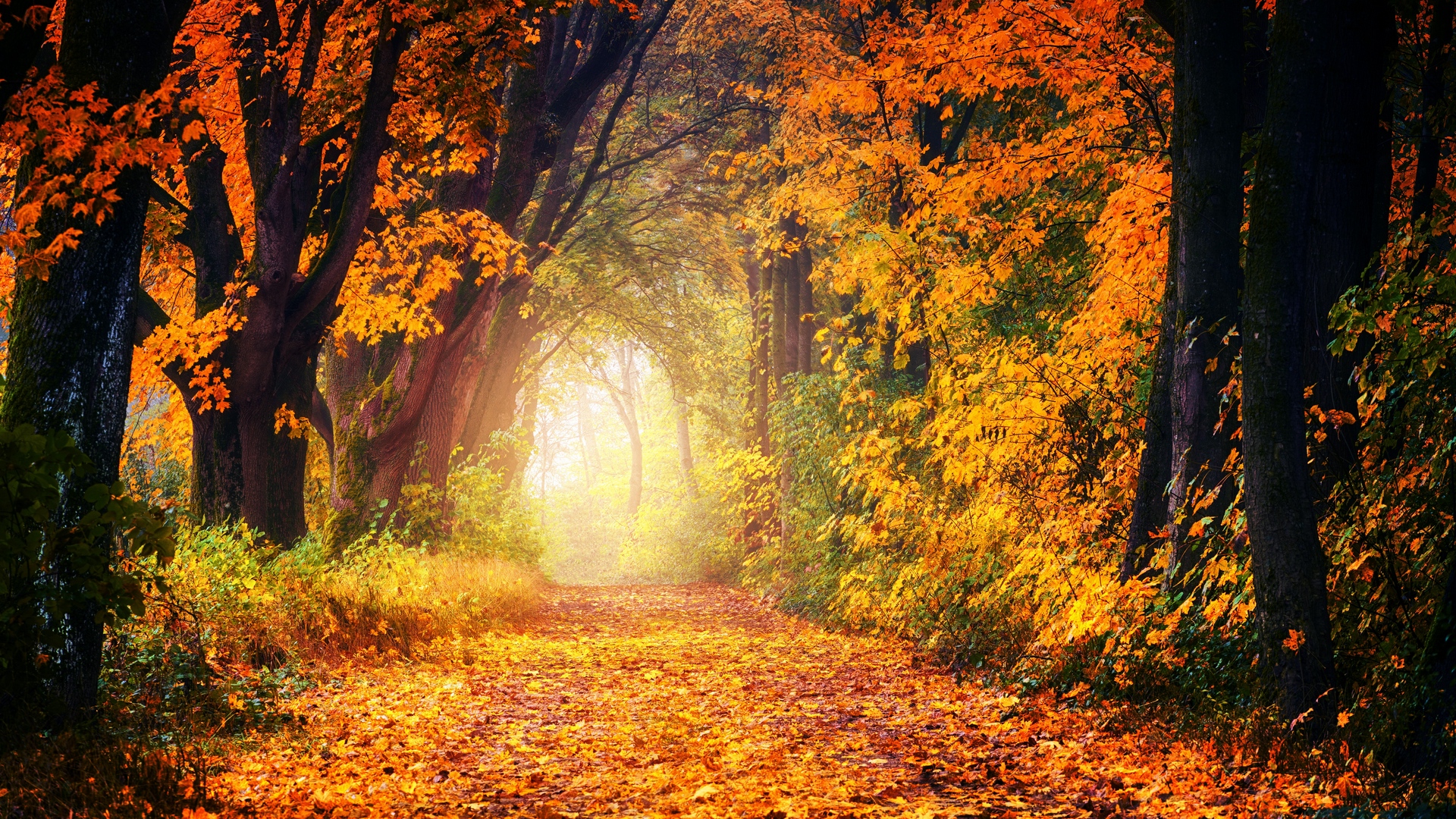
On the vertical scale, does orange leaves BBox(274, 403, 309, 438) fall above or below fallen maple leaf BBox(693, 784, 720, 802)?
above

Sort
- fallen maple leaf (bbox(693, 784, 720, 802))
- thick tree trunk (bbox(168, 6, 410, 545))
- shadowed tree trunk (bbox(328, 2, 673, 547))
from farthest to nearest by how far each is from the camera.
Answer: shadowed tree trunk (bbox(328, 2, 673, 547)), thick tree trunk (bbox(168, 6, 410, 545)), fallen maple leaf (bbox(693, 784, 720, 802))

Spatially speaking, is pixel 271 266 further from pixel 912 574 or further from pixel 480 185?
pixel 912 574

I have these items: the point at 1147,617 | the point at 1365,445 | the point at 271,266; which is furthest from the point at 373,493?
the point at 1365,445

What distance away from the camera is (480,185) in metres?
13.7

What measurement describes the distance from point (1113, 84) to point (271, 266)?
868 centimetres

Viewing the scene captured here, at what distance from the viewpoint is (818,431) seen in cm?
1562

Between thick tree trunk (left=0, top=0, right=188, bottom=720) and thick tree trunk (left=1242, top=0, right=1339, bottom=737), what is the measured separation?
640 cm

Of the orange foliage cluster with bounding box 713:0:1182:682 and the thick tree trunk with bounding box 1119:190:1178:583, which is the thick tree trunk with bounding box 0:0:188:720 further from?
the thick tree trunk with bounding box 1119:190:1178:583

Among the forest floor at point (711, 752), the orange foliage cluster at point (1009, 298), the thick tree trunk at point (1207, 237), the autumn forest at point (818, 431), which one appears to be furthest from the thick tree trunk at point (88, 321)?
the thick tree trunk at point (1207, 237)

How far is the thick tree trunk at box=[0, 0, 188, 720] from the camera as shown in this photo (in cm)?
555

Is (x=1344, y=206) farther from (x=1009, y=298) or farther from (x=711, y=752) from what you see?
(x=1009, y=298)

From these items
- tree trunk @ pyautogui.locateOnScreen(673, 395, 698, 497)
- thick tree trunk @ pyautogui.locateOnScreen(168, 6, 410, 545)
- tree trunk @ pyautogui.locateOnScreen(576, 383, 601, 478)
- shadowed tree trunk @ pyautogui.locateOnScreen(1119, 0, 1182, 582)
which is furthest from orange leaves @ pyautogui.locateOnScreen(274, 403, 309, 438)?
tree trunk @ pyautogui.locateOnScreen(576, 383, 601, 478)

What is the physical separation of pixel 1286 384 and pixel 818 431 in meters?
10.5

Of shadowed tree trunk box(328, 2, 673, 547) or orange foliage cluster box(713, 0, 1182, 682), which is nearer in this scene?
orange foliage cluster box(713, 0, 1182, 682)
